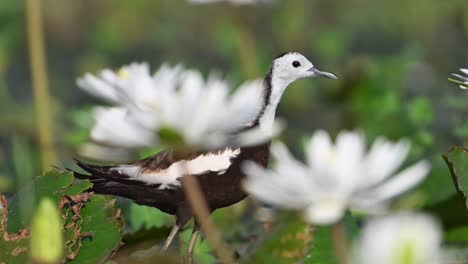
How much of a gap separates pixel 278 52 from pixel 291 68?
3981 mm

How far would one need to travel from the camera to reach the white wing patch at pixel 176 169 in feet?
6.28

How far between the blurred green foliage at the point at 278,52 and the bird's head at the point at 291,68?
81 cm

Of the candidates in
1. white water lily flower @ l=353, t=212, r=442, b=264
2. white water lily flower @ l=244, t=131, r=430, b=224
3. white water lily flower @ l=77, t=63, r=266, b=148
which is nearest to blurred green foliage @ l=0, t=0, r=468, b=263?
white water lily flower @ l=77, t=63, r=266, b=148

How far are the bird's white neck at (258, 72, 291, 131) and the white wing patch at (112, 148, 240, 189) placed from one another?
0.33 ft

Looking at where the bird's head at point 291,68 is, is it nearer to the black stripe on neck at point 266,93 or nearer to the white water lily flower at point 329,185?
the black stripe on neck at point 266,93

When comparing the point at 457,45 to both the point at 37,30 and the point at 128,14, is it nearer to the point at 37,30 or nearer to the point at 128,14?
the point at 128,14

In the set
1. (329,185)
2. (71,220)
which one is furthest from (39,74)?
(329,185)

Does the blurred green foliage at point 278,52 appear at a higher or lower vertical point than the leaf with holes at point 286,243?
lower

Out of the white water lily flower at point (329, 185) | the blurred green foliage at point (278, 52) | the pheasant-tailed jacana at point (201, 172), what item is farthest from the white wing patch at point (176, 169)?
the blurred green foliage at point (278, 52)

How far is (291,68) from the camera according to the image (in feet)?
6.36

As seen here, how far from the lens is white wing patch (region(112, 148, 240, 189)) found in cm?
191

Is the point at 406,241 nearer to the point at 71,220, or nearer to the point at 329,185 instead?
the point at 329,185

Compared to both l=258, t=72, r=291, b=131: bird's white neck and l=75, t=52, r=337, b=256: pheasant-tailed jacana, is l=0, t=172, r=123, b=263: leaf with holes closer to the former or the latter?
l=75, t=52, r=337, b=256: pheasant-tailed jacana

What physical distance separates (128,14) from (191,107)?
17.6 feet
